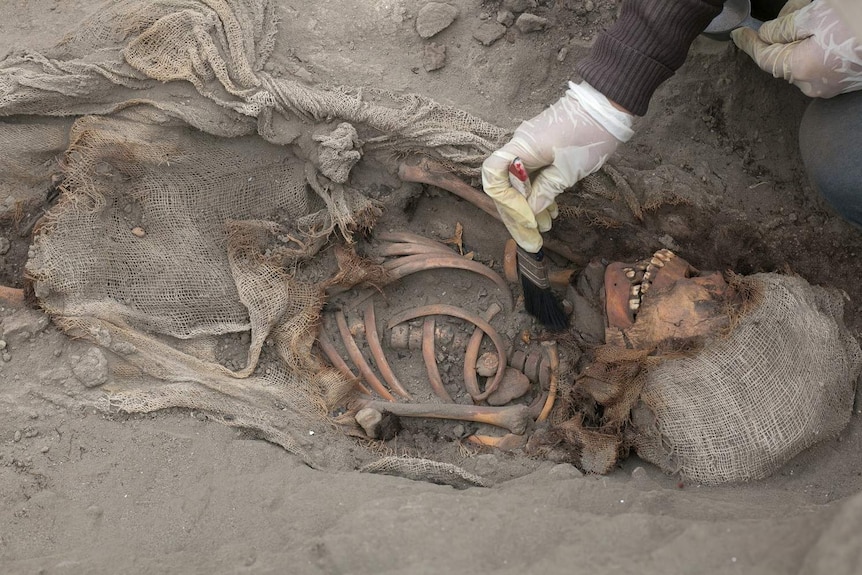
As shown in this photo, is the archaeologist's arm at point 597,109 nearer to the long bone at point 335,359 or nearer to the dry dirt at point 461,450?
the dry dirt at point 461,450

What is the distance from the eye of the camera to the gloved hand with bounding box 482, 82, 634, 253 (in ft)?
8.38

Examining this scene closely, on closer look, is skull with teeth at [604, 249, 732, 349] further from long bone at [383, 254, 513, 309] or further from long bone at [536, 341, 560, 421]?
long bone at [383, 254, 513, 309]

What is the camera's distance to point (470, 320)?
3215 mm

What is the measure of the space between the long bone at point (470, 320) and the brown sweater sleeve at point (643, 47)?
1.16 metres

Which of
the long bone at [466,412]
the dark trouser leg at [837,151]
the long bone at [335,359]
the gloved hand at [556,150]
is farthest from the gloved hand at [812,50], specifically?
the long bone at [335,359]

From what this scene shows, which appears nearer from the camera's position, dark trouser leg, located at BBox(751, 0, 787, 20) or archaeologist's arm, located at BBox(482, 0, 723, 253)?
archaeologist's arm, located at BBox(482, 0, 723, 253)

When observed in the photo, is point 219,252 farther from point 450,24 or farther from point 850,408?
point 850,408

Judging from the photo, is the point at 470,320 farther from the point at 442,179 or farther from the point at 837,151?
the point at 837,151

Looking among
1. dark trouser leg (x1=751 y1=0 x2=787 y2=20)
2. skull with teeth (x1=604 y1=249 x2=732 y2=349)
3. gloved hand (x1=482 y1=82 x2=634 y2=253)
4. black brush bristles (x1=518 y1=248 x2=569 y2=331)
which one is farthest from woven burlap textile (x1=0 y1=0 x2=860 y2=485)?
dark trouser leg (x1=751 y1=0 x2=787 y2=20)

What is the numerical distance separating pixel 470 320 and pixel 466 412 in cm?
43

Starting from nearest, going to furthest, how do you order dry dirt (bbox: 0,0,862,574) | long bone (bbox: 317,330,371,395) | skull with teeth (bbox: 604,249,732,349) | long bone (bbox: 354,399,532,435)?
dry dirt (bbox: 0,0,862,574) < skull with teeth (bbox: 604,249,732,349) < long bone (bbox: 354,399,532,435) < long bone (bbox: 317,330,371,395)

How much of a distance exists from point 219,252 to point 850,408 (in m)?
2.59

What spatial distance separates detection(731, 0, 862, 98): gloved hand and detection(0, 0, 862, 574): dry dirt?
426 millimetres

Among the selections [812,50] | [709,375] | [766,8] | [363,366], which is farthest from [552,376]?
[766,8]
